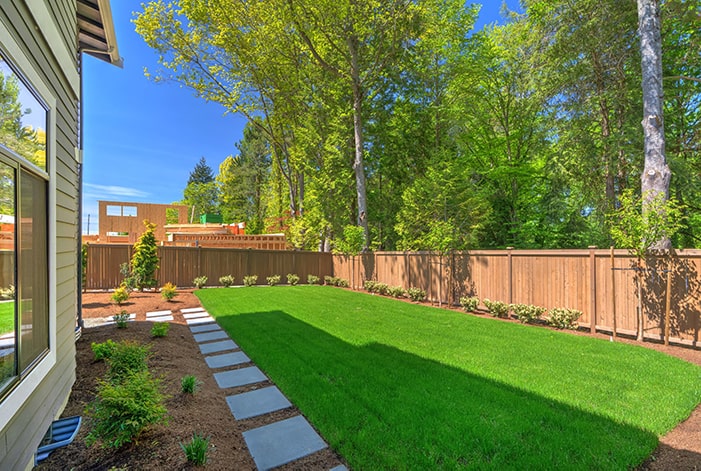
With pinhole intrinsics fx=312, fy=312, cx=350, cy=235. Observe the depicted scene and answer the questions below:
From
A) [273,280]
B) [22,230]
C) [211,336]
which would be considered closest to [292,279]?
[273,280]

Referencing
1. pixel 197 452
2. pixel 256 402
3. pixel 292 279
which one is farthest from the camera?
pixel 292 279

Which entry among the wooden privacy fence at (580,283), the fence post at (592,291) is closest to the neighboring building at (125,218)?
the wooden privacy fence at (580,283)

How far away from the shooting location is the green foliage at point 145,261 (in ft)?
30.7

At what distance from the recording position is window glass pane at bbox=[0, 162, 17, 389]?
5.07 ft

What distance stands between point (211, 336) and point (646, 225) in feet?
22.5

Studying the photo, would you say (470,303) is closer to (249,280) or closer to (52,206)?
(52,206)

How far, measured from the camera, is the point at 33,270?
6.41 feet

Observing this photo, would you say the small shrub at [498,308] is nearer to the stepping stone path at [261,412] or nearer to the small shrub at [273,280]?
the stepping stone path at [261,412]

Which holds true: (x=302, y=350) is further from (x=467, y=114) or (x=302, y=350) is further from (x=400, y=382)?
(x=467, y=114)

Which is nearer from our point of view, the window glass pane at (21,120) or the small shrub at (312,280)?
the window glass pane at (21,120)

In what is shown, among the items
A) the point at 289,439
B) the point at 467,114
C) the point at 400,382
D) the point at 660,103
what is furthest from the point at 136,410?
the point at 467,114

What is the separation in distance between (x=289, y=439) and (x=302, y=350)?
195 centimetres

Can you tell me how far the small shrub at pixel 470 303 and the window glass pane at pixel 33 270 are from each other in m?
7.13

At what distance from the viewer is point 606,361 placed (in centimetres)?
386
